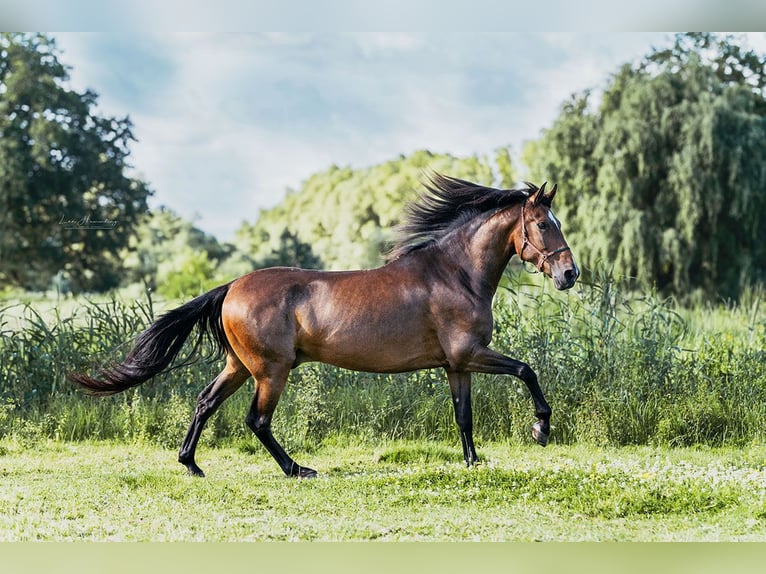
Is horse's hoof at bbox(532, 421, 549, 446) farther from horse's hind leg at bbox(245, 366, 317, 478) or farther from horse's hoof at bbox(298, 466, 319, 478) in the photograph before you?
horse's hind leg at bbox(245, 366, 317, 478)

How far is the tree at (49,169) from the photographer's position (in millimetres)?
24938

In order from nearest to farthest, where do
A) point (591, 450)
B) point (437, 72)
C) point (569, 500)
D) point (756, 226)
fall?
point (569, 500)
point (591, 450)
point (756, 226)
point (437, 72)

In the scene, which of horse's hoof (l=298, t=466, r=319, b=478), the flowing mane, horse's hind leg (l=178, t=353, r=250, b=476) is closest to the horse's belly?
horse's hind leg (l=178, t=353, r=250, b=476)

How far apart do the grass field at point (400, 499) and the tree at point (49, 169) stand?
20.0m

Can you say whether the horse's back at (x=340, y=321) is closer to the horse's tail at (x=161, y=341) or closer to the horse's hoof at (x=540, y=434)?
→ the horse's tail at (x=161, y=341)

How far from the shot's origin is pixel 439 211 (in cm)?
605

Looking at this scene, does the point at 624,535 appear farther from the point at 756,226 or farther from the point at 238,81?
the point at 238,81

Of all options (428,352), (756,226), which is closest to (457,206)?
(428,352)

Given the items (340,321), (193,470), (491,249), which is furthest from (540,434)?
(193,470)

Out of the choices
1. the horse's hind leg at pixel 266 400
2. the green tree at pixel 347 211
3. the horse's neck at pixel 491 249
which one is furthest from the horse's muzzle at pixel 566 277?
the green tree at pixel 347 211

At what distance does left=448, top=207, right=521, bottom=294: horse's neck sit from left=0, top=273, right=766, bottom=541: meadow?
1298mm

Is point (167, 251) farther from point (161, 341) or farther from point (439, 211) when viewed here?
point (439, 211)

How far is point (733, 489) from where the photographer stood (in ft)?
17.9

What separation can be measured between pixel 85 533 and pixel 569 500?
283 centimetres
